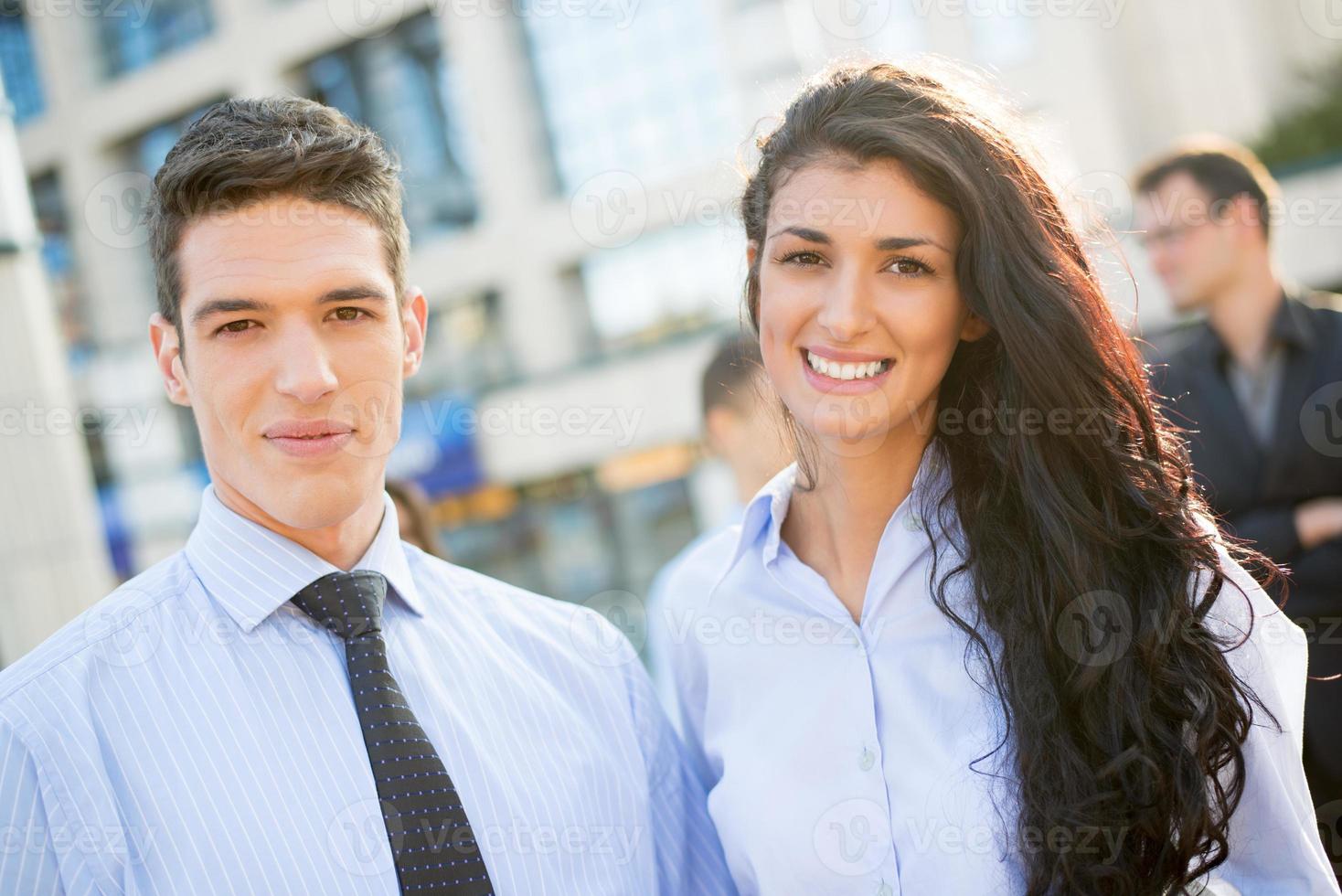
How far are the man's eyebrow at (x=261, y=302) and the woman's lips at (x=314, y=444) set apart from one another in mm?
220

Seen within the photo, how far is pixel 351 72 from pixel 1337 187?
1338 cm

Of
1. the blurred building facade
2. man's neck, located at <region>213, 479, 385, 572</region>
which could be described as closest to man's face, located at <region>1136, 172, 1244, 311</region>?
man's neck, located at <region>213, 479, 385, 572</region>

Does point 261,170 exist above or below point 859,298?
above

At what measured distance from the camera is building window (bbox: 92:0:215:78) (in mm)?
18531

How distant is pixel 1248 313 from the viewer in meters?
3.25

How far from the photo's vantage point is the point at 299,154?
192 centimetres

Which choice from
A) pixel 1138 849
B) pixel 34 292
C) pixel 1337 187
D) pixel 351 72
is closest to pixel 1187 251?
pixel 1138 849

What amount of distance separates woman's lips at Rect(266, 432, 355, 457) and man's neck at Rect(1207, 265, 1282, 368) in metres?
2.52

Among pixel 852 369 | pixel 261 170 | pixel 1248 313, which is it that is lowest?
pixel 1248 313

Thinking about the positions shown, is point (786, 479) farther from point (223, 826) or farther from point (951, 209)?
point (223, 826)

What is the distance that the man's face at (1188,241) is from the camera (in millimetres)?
3287

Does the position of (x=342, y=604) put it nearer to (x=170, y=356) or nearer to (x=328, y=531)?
(x=328, y=531)

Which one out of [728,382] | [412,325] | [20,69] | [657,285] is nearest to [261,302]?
[412,325]

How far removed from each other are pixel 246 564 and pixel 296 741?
31 centimetres
